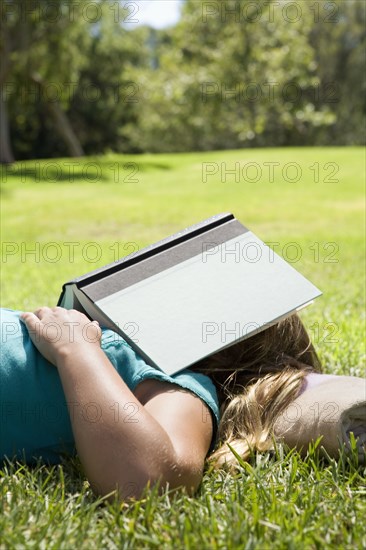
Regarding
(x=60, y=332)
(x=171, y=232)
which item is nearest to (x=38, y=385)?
(x=60, y=332)

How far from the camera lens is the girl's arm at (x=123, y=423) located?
61.7 inches

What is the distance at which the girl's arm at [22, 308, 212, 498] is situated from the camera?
157 centimetres

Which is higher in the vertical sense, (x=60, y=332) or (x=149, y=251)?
(x=149, y=251)

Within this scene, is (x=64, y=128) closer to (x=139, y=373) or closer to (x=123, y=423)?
(x=139, y=373)

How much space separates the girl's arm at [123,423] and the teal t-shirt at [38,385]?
1.7 inches

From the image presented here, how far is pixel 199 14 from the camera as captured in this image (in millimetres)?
25125

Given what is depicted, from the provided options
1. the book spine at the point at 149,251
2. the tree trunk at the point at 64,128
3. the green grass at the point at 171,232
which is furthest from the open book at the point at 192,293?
the tree trunk at the point at 64,128

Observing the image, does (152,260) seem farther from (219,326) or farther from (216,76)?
(216,76)

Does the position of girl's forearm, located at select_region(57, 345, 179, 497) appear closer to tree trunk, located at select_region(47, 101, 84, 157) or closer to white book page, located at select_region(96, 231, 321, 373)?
white book page, located at select_region(96, 231, 321, 373)

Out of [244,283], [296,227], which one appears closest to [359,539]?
[244,283]

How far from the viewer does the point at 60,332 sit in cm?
181

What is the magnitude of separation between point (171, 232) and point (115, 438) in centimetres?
788

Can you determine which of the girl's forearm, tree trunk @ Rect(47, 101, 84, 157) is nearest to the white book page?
the girl's forearm

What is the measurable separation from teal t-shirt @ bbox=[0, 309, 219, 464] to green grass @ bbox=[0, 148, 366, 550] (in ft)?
0.34
